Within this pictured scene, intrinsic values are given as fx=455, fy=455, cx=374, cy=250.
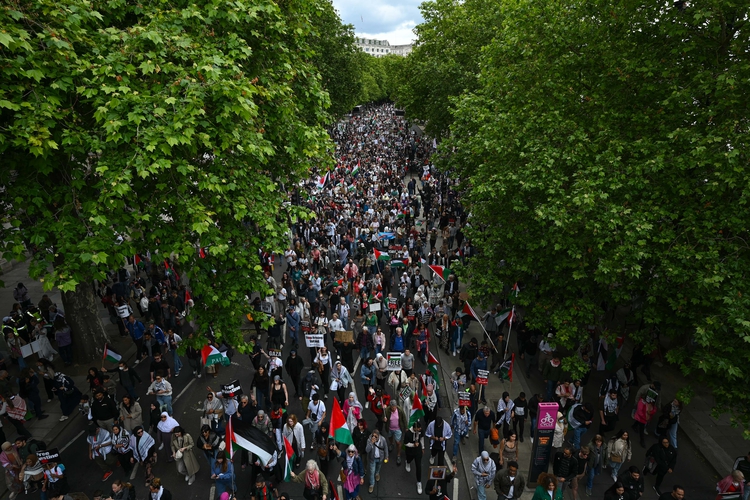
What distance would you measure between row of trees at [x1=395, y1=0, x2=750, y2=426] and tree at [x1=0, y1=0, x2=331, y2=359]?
6088mm

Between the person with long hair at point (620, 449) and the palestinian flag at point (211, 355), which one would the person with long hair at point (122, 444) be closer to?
the palestinian flag at point (211, 355)

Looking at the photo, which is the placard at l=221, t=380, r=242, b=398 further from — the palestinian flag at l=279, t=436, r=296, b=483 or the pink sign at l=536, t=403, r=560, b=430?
the pink sign at l=536, t=403, r=560, b=430

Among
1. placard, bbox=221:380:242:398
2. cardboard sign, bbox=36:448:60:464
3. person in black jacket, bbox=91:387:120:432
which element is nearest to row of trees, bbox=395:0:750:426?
placard, bbox=221:380:242:398

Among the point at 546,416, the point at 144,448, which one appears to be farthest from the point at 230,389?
the point at 546,416

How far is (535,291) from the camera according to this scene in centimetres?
1340

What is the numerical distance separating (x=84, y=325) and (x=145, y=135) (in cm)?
905

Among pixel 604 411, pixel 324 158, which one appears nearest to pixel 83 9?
pixel 324 158

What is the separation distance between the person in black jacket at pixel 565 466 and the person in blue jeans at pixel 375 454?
11.4ft

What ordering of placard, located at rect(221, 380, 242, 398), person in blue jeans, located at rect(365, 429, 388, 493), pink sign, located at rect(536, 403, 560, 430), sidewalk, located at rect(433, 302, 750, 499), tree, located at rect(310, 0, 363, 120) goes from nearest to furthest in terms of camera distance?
1. pink sign, located at rect(536, 403, 560, 430)
2. person in blue jeans, located at rect(365, 429, 388, 493)
3. placard, located at rect(221, 380, 242, 398)
4. sidewalk, located at rect(433, 302, 750, 499)
5. tree, located at rect(310, 0, 363, 120)

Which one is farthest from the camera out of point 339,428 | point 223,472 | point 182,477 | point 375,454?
point 182,477

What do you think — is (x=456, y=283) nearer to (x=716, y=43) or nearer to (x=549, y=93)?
(x=549, y=93)

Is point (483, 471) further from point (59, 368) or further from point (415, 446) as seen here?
point (59, 368)

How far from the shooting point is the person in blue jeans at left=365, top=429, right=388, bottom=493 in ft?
30.9

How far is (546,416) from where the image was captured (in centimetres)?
905
